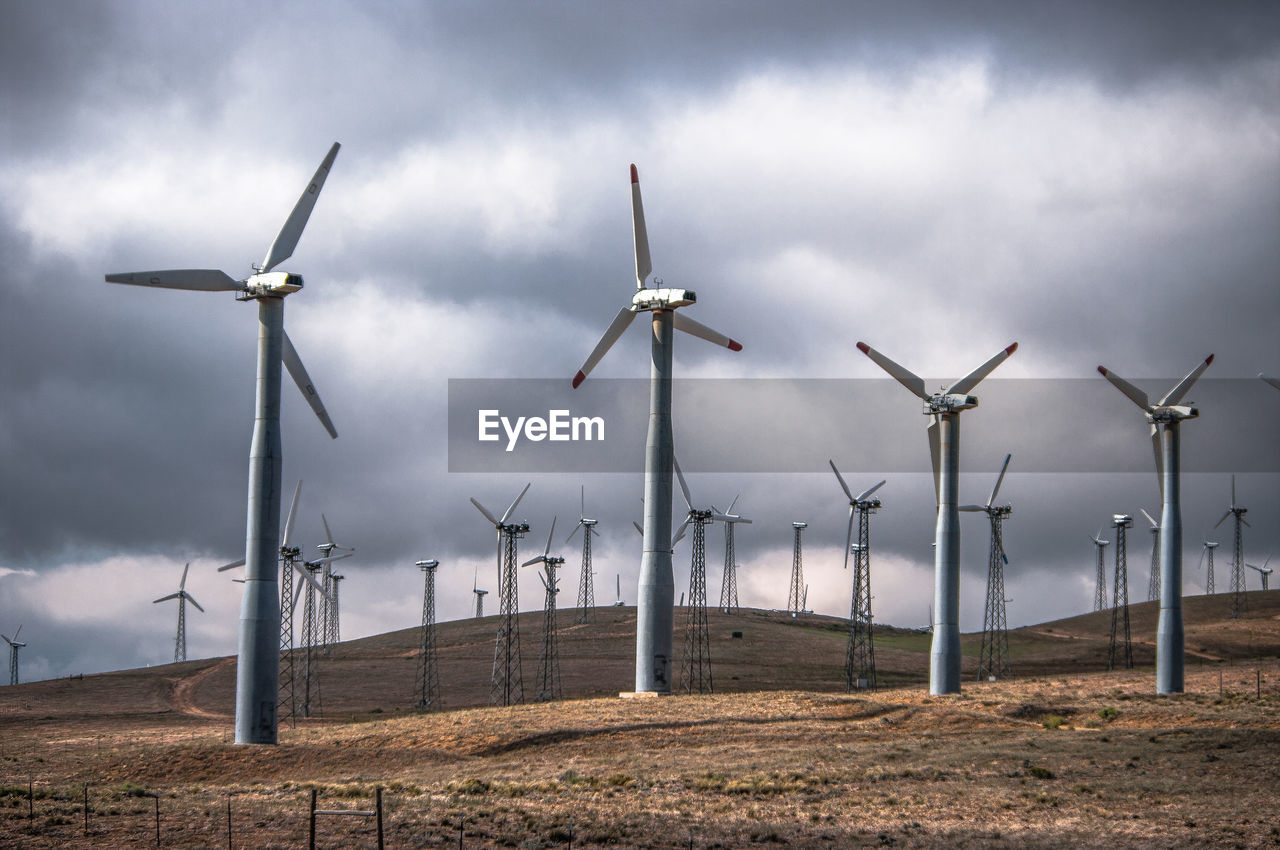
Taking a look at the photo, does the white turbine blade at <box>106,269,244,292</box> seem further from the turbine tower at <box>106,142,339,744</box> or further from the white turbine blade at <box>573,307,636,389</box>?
the white turbine blade at <box>573,307,636,389</box>

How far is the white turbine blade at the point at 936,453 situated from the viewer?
253 feet

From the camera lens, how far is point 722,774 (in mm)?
45781

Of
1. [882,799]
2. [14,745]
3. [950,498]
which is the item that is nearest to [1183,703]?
[950,498]

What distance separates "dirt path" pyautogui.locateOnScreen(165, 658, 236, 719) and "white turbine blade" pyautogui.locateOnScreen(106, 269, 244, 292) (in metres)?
55.2

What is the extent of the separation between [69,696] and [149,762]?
90.8 meters

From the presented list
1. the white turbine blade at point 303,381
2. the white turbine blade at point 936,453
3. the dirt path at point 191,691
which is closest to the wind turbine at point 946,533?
the white turbine blade at point 936,453

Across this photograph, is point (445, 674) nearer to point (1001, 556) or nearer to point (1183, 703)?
point (1001, 556)

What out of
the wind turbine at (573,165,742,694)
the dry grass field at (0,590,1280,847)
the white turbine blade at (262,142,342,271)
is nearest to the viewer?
the dry grass field at (0,590,1280,847)

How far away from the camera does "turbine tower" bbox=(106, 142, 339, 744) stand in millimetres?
55750

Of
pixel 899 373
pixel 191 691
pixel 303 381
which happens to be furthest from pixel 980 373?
pixel 191 691

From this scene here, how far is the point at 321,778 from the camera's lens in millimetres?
47562

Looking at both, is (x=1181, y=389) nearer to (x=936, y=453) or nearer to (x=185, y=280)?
(x=936, y=453)

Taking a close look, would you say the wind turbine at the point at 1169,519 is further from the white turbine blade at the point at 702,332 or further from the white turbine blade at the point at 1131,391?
the white turbine blade at the point at 702,332

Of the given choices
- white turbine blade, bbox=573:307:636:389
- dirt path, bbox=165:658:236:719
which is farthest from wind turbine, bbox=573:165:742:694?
dirt path, bbox=165:658:236:719
